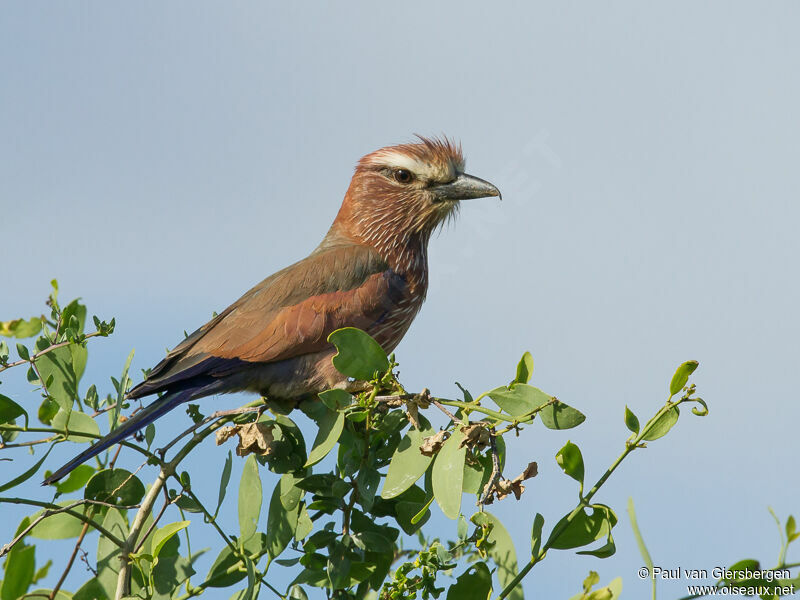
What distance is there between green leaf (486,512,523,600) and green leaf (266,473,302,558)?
2.41 feet

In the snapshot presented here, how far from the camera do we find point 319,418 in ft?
10.5

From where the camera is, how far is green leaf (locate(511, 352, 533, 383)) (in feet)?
9.08

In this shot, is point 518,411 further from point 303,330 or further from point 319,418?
point 303,330

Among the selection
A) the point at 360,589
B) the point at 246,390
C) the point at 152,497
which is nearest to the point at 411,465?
the point at 360,589

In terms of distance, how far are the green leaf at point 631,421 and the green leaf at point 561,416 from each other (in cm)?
13

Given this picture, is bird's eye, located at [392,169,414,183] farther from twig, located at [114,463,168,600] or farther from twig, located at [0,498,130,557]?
twig, located at [0,498,130,557]

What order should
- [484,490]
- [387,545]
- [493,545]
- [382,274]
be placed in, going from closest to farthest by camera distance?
1. [484,490]
2. [493,545]
3. [387,545]
4. [382,274]

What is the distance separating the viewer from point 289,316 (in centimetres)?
438

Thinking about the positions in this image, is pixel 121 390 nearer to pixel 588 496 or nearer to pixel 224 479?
pixel 224 479

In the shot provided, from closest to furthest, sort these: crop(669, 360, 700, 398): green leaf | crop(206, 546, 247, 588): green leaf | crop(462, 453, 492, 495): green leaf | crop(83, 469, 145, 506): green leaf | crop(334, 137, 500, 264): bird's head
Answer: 1. crop(669, 360, 700, 398): green leaf
2. crop(462, 453, 492, 495): green leaf
3. crop(206, 546, 247, 588): green leaf
4. crop(83, 469, 145, 506): green leaf
5. crop(334, 137, 500, 264): bird's head

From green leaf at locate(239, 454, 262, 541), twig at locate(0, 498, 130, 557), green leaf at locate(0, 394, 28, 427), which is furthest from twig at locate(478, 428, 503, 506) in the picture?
green leaf at locate(0, 394, 28, 427)

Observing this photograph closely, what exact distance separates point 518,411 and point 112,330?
1677 millimetres

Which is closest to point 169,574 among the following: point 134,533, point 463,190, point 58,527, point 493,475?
point 134,533

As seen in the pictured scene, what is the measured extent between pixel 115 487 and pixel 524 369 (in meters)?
1.69
